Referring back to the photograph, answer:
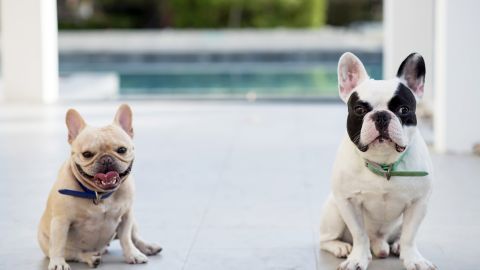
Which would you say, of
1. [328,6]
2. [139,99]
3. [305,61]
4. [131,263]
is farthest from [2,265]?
[328,6]

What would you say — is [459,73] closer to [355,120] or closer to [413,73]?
[413,73]

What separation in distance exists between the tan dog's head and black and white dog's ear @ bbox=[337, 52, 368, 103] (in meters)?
1.05

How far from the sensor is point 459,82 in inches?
322

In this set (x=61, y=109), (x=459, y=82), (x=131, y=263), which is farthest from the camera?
(x=61, y=109)

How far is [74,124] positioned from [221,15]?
2760cm

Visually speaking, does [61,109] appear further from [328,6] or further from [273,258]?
[328,6]

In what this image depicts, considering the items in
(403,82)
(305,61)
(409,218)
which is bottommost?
(305,61)

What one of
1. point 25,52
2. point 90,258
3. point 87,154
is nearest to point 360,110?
point 87,154

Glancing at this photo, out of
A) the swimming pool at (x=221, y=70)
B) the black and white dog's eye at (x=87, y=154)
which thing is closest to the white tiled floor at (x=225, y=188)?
the black and white dog's eye at (x=87, y=154)

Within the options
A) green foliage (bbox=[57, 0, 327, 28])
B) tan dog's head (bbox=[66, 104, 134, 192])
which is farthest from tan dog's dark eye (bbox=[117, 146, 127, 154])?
green foliage (bbox=[57, 0, 327, 28])

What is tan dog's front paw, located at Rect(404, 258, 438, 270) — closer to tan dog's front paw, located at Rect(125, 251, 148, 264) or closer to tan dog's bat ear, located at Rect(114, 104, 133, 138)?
tan dog's front paw, located at Rect(125, 251, 148, 264)

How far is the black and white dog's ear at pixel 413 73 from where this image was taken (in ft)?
13.4

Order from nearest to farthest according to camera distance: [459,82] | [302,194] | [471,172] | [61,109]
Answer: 1. [302,194]
2. [471,172]
3. [459,82]
4. [61,109]

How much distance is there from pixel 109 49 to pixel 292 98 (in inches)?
450
